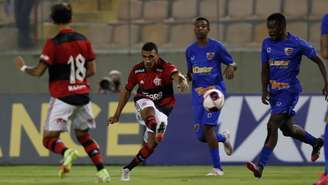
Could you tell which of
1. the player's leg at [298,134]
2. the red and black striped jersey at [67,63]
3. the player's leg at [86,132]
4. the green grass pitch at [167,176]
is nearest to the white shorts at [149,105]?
the green grass pitch at [167,176]

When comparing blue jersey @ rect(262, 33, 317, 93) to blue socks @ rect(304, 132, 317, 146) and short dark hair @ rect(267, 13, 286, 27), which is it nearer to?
short dark hair @ rect(267, 13, 286, 27)

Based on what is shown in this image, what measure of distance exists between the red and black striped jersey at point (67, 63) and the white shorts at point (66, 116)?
0.13 meters

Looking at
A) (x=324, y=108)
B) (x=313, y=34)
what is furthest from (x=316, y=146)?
(x=313, y=34)

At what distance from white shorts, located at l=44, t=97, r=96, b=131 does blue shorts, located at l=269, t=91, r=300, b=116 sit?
2778 millimetres

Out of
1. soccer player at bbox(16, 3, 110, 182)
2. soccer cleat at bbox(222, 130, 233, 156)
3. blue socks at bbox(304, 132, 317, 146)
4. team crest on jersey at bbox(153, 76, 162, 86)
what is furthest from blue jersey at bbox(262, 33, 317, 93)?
soccer player at bbox(16, 3, 110, 182)

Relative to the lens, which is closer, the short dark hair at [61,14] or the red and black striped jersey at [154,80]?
the short dark hair at [61,14]

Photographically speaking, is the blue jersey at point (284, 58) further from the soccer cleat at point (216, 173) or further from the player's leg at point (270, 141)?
the soccer cleat at point (216, 173)

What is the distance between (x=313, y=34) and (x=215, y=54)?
22.1 feet

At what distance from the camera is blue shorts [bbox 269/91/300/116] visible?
46.5 ft

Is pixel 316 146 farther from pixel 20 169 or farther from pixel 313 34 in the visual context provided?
pixel 313 34

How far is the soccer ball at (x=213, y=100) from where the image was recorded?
49.2 feet

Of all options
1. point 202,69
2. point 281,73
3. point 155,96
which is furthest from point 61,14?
point 202,69

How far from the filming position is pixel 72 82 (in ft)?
41.4

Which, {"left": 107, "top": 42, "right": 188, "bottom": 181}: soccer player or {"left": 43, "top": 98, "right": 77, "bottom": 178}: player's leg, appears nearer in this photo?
{"left": 43, "top": 98, "right": 77, "bottom": 178}: player's leg
